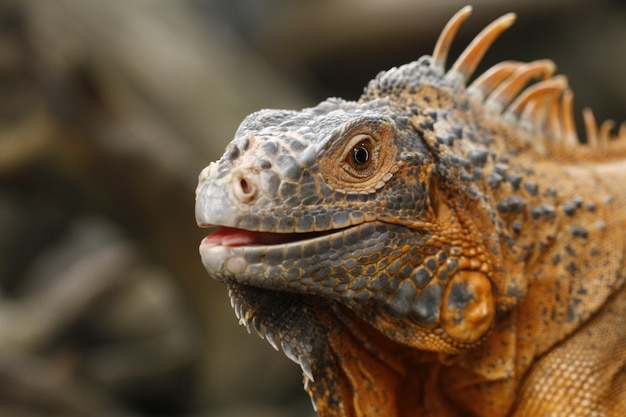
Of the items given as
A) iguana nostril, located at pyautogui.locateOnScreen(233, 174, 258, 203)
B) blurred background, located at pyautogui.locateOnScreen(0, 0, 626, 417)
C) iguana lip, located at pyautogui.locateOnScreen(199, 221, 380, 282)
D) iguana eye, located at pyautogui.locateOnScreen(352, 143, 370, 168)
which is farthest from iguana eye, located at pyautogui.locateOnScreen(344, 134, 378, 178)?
blurred background, located at pyautogui.locateOnScreen(0, 0, 626, 417)

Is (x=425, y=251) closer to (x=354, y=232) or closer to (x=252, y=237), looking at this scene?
(x=354, y=232)

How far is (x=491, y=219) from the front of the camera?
2.67 metres

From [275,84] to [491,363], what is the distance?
31.6 feet

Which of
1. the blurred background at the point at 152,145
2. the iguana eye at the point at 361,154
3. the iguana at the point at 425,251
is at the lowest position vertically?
the iguana at the point at 425,251

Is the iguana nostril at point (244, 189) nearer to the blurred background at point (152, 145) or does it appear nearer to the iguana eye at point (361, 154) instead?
the iguana eye at point (361, 154)

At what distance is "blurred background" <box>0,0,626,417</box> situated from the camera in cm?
766

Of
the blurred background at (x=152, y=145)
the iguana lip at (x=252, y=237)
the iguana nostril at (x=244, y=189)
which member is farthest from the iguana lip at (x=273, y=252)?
the blurred background at (x=152, y=145)

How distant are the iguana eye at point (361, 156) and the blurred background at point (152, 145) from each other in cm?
545

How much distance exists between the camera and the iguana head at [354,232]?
90.0 inches

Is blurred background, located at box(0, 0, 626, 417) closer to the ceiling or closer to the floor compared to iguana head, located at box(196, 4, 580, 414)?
closer to the ceiling

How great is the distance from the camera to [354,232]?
2373 millimetres

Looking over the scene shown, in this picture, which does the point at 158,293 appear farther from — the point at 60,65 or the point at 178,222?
the point at 60,65

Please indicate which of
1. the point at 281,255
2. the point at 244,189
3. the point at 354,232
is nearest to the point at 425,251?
the point at 354,232

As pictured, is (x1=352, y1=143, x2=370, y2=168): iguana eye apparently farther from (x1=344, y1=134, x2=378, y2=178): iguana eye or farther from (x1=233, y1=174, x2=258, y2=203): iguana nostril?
(x1=233, y1=174, x2=258, y2=203): iguana nostril
